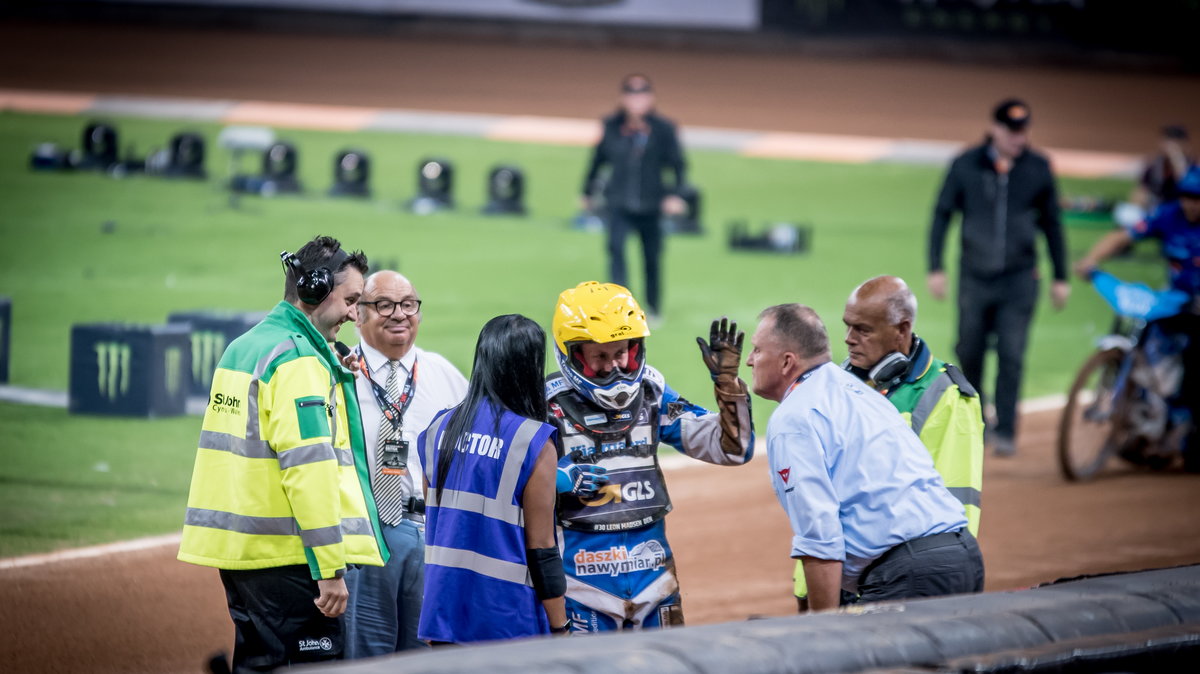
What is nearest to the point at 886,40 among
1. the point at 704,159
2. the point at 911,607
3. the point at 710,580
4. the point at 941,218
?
the point at 704,159

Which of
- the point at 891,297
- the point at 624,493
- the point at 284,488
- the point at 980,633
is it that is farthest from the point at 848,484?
the point at 284,488

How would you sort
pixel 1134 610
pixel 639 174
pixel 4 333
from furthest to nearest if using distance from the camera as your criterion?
pixel 639 174 → pixel 4 333 → pixel 1134 610

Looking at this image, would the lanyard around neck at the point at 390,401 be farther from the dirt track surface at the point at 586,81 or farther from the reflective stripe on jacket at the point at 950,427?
the dirt track surface at the point at 586,81

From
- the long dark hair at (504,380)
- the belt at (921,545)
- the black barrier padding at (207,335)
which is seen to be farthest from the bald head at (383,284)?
the black barrier padding at (207,335)

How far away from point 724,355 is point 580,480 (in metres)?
0.76

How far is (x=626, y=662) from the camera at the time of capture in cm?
470

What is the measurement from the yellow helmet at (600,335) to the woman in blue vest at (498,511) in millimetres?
287

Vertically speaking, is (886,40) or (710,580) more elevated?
(886,40)

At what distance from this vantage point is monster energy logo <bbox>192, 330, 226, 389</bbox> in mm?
11617

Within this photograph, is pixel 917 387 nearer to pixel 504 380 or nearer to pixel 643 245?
pixel 504 380

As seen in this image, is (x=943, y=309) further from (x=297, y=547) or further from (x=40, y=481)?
(x=297, y=547)

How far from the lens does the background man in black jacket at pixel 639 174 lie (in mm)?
15789

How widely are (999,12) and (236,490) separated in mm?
28206

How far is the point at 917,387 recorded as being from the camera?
6.17m
